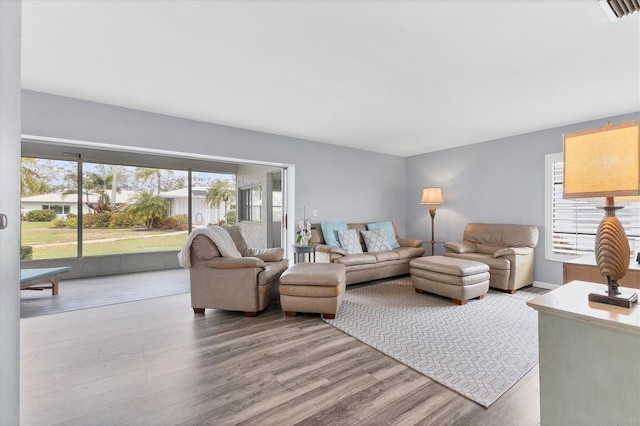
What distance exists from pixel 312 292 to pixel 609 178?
8.09ft

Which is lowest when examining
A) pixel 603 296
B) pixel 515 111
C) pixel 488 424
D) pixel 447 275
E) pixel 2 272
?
pixel 488 424

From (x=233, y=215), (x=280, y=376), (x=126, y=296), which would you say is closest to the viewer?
(x=280, y=376)

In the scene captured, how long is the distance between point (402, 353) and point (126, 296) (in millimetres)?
3716

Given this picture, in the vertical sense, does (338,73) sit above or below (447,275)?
above

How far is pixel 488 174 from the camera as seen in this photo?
4984 mm

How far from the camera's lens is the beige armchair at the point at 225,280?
310cm

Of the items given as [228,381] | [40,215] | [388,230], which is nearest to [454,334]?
[228,381]

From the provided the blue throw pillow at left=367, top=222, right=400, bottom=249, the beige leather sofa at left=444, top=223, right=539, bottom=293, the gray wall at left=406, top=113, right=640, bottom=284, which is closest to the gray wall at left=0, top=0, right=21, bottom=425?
the beige leather sofa at left=444, top=223, right=539, bottom=293

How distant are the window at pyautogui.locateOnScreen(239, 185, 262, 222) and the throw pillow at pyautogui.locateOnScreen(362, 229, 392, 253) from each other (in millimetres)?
2689

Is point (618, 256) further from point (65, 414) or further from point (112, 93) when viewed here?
point (112, 93)

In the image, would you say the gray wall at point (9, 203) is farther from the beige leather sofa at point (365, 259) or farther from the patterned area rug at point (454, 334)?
the beige leather sofa at point (365, 259)

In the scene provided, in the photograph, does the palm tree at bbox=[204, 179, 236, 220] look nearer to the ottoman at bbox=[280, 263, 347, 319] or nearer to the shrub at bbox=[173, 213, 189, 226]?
the shrub at bbox=[173, 213, 189, 226]

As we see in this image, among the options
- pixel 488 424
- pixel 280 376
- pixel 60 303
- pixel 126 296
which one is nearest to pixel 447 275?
pixel 488 424

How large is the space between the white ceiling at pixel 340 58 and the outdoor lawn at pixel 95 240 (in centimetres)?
316
